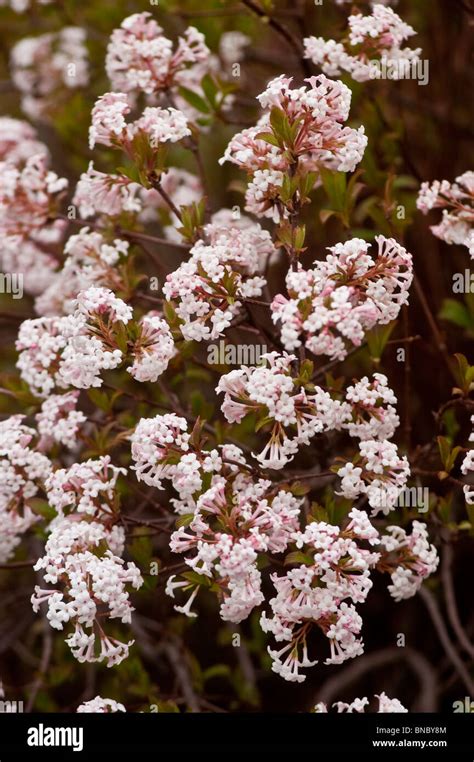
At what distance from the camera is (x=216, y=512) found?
2.02 m

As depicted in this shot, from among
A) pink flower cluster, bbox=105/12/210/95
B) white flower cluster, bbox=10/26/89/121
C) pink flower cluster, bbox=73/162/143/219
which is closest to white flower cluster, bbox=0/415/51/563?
pink flower cluster, bbox=73/162/143/219

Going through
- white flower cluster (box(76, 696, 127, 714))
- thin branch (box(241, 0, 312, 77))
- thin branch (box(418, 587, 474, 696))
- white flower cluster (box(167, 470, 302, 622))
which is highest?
thin branch (box(241, 0, 312, 77))

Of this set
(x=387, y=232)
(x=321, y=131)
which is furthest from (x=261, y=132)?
(x=387, y=232)

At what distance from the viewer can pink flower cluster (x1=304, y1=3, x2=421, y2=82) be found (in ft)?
8.16

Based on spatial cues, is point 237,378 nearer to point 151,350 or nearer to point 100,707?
point 151,350

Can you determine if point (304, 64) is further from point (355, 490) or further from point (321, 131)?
point (355, 490)

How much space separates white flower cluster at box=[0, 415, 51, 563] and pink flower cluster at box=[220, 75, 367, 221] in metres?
0.90

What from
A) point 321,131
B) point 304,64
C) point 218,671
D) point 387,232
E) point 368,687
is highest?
point 304,64

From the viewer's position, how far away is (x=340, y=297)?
193 centimetres

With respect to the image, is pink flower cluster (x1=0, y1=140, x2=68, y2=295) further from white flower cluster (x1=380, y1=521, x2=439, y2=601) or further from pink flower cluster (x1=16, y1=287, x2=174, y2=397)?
white flower cluster (x1=380, y1=521, x2=439, y2=601)

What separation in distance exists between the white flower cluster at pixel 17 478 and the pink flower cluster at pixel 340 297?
34.0 inches

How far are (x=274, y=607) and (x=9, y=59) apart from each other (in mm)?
3542

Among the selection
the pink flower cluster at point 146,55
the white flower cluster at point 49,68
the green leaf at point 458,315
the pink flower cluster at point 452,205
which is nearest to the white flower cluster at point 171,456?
the pink flower cluster at point 452,205

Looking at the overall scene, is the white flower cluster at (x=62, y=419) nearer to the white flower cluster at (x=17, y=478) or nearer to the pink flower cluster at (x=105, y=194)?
the white flower cluster at (x=17, y=478)
